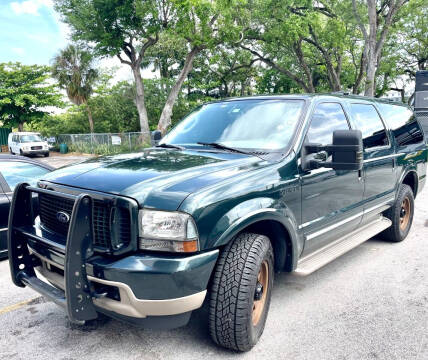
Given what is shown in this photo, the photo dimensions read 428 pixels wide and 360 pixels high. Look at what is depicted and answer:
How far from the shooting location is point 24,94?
30.8 metres

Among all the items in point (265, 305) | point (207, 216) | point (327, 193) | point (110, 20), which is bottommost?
point (265, 305)

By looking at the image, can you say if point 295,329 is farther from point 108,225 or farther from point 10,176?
point 10,176

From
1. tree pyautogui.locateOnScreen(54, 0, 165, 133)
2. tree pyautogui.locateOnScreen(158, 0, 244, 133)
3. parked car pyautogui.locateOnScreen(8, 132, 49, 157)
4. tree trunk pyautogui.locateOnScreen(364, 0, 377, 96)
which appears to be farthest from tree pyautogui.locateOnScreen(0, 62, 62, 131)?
tree trunk pyautogui.locateOnScreen(364, 0, 377, 96)

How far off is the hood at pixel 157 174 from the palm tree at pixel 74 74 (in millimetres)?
30580

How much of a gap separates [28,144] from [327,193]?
25.4 meters

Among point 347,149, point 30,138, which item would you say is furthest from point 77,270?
point 30,138

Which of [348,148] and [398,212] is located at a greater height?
[348,148]

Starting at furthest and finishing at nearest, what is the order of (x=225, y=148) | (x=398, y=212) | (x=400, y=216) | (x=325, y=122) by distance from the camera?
(x=400, y=216)
(x=398, y=212)
(x=325, y=122)
(x=225, y=148)

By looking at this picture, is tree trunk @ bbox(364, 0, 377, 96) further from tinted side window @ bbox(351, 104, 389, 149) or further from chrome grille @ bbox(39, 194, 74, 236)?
chrome grille @ bbox(39, 194, 74, 236)

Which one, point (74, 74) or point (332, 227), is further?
point (74, 74)

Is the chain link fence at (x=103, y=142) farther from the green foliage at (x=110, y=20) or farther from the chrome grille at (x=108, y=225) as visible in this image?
the chrome grille at (x=108, y=225)

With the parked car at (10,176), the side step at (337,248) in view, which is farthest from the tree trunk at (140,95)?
the side step at (337,248)

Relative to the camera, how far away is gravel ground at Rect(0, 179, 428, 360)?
113 inches

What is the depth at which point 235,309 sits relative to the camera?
2666mm
